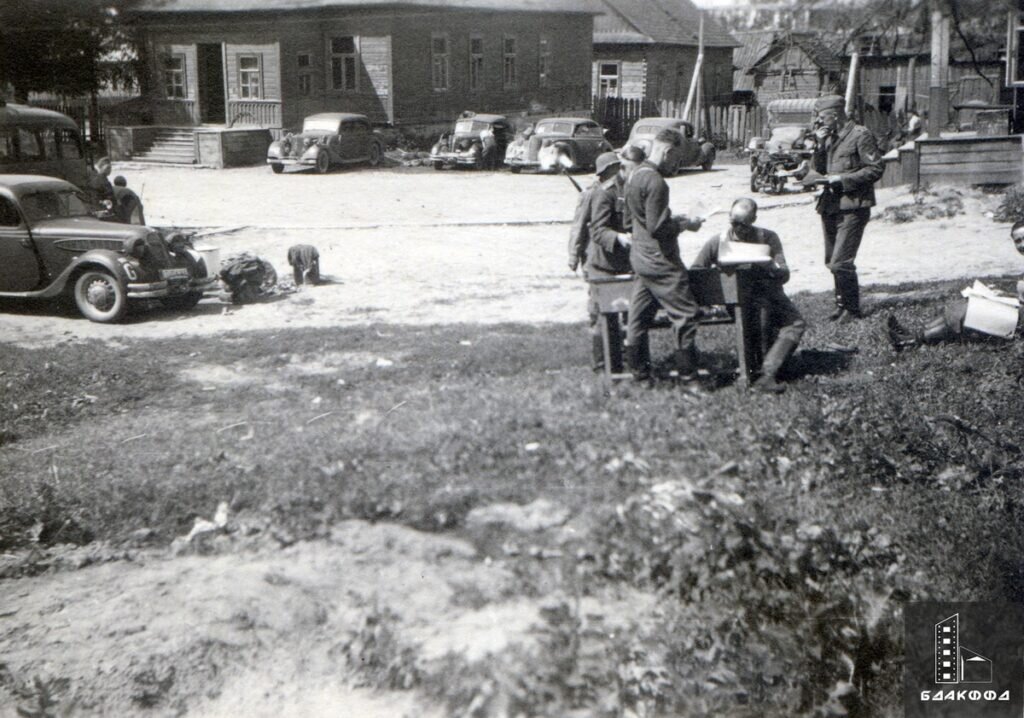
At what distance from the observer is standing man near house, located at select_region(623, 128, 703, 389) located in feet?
22.6

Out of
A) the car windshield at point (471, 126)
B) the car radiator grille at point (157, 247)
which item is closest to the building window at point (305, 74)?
the car windshield at point (471, 126)

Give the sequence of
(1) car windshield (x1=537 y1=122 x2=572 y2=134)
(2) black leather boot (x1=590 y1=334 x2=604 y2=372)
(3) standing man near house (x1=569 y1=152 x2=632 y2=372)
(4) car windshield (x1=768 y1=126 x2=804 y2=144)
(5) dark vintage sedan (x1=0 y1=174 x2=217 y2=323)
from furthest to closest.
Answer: (1) car windshield (x1=537 y1=122 x2=572 y2=134) → (4) car windshield (x1=768 y1=126 x2=804 y2=144) → (5) dark vintage sedan (x1=0 y1=174 x2=217 y2=323) → (2) black leather boot (x1=590 y1=334 x2=604 y2=372) → (3) standing man near house (x1=569 y1=152 x2=632 y2=372)

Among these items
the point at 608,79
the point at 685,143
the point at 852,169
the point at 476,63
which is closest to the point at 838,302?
the point at 852,169

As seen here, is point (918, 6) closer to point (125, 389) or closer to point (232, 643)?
point (232, 643)

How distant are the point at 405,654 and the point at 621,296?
12.0 feet

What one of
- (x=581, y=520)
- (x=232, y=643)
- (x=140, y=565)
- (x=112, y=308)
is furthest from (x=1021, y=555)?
(x=112, y=308)

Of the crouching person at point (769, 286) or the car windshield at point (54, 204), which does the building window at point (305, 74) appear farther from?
the crouching person at point (769, 286)

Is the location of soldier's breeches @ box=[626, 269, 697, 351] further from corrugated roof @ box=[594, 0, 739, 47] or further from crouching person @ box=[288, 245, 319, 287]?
corrugated roof @ box=[594, 0, 739, 47]

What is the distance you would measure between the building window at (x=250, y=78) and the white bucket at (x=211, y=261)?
67.0 feet

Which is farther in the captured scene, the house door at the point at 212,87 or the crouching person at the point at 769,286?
the house door at the point at 212,87

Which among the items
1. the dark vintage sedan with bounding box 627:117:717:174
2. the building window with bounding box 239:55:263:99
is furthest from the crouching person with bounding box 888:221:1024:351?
the building window with bounding box 239:55:263:99

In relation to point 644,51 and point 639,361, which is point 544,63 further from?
point 639,361

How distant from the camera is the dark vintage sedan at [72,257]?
406 inches

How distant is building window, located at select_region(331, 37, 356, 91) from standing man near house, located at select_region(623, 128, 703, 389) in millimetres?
25272
